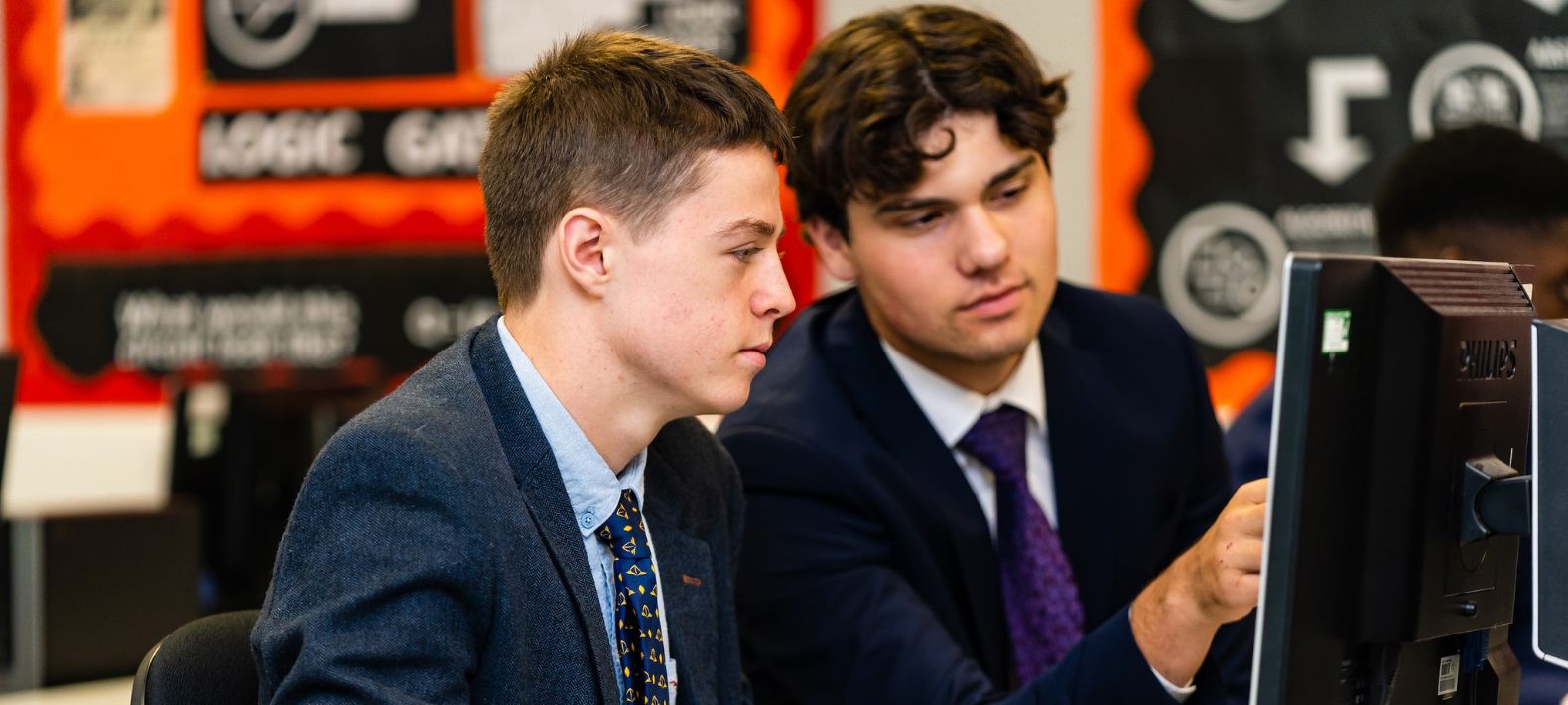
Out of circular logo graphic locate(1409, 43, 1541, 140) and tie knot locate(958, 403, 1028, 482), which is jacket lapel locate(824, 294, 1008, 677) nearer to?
tie knot locate(958, 403, 1028, 482)

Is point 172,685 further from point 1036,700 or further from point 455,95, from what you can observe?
point 455,95

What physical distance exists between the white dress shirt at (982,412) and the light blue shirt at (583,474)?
1.74ft

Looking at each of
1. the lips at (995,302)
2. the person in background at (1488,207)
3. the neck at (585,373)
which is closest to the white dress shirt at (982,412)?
the lips at (995,302)

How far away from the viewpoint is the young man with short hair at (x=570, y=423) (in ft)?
3.39

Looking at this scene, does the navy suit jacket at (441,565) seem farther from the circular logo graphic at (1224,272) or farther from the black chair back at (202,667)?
the circular logo graphic at (1224,272)

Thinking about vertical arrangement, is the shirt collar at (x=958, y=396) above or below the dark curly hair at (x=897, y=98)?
below

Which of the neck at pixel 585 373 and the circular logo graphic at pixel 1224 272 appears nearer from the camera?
the neck at pixel 585 373

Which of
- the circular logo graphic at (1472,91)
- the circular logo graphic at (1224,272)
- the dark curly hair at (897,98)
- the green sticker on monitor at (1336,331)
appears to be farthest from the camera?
the circular logo graphic at (1224,272)

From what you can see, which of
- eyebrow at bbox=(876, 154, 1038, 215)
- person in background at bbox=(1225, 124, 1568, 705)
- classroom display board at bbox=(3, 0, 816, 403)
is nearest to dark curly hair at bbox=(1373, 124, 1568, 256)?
person in background at bbox=(1225, 124, 1568, 705)

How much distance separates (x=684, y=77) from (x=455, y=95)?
2776 millimetres

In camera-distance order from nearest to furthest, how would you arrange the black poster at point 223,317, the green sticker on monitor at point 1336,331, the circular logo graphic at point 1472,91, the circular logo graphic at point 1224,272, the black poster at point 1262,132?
the green sticker on monitor at point 1336,331 < the circular logo graphic at point 1472,91 < the black poster at point 1262,132 < the circular logo graphic at point 1224,272 < the black poster at point 223,317

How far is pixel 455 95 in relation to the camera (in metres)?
3.91

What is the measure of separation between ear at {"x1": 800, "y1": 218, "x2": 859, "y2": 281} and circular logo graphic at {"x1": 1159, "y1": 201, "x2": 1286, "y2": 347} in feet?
6.41

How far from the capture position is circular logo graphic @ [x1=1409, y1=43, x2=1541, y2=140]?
307 cm
